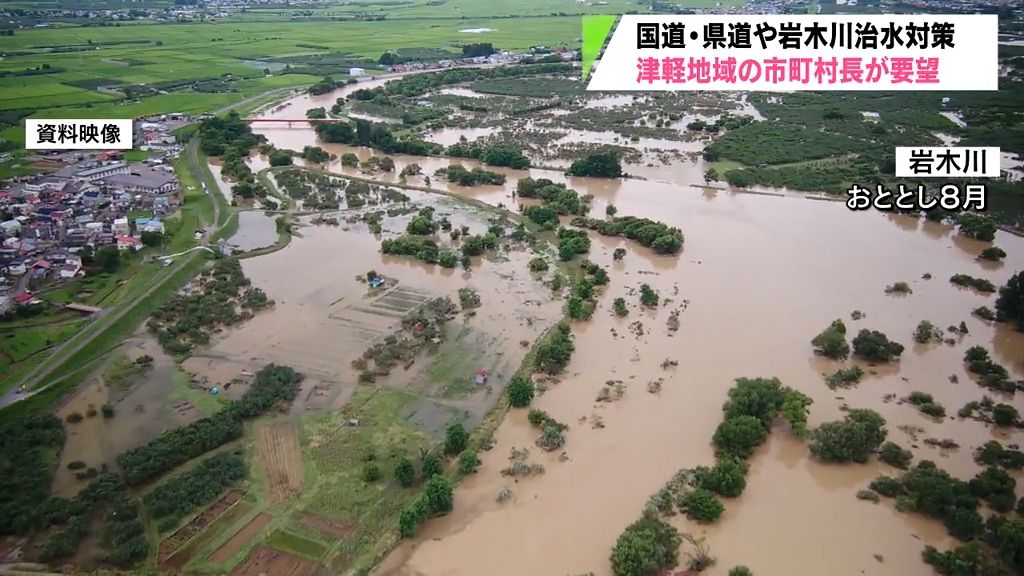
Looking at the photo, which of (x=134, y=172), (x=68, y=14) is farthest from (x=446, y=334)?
(x=68, y=14)

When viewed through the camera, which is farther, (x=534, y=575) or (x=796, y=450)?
(x=796, y=450)

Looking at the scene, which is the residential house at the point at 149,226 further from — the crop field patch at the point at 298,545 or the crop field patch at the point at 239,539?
the crop field patch at the point at 298,545

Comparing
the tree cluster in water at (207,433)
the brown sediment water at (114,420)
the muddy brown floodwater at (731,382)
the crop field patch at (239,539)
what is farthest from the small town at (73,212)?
the crop field patch at (239,539)

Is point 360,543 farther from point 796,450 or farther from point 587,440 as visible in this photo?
point 796,450

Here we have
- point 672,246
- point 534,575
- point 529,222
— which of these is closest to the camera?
point 534,575

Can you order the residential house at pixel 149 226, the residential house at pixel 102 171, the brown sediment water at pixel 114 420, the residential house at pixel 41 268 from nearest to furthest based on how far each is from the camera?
the brown sediment water at pixel 114 420 → the residential house at pixel 41 268 → the residential house at pixel 149 226 → the residential house at pixel 102 171

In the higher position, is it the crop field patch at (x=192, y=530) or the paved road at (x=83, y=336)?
the paved road at (x=83, y=336)
